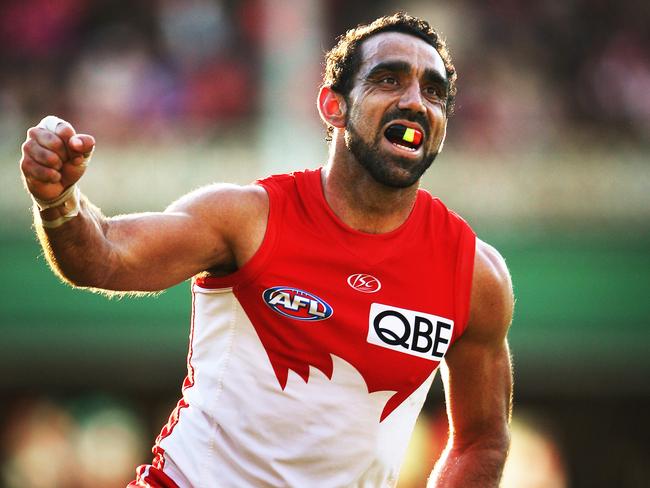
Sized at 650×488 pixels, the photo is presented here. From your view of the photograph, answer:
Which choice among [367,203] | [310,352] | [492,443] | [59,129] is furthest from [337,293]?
[59,129]

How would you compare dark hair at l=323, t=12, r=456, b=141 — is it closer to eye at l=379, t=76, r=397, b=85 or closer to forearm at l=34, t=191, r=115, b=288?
eye at l=379, t=76, r=397, b=85

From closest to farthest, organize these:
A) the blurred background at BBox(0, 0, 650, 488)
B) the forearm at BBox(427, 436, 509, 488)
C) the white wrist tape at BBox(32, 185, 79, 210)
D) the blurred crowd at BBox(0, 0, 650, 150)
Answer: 1. the white wrist tape at BBox(32, 185, 79, 210)
2. the forearm at BBox(427, 436, 509, 488)
3. the blurred background at BBox(0, 0, 650, 488)
4. the blurred crowd at BBox(0, 0, 650, 150)

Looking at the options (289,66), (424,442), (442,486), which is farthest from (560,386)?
(442,486)

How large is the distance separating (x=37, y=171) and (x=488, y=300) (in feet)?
6.04

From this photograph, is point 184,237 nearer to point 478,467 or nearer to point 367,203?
point 367,203

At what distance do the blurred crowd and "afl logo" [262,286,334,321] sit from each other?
8.70 metres

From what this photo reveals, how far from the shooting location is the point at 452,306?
4.57m

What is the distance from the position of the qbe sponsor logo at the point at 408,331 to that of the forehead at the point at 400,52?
894mm

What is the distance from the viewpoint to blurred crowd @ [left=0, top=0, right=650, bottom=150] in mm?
12945

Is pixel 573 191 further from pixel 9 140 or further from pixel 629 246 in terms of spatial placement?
pixel 9 140

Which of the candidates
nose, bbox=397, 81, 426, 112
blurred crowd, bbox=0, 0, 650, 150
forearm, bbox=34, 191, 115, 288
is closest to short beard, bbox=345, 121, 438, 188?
nose, bbox=397, 81, 426, 112

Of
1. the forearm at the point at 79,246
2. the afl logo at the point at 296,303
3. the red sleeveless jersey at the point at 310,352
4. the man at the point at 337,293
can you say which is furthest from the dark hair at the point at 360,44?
the forearm at the point at 79,246

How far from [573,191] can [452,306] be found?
26.8ft

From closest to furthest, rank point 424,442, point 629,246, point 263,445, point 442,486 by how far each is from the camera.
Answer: point 263,445, point 442,486, point 629,246, point 424,442
